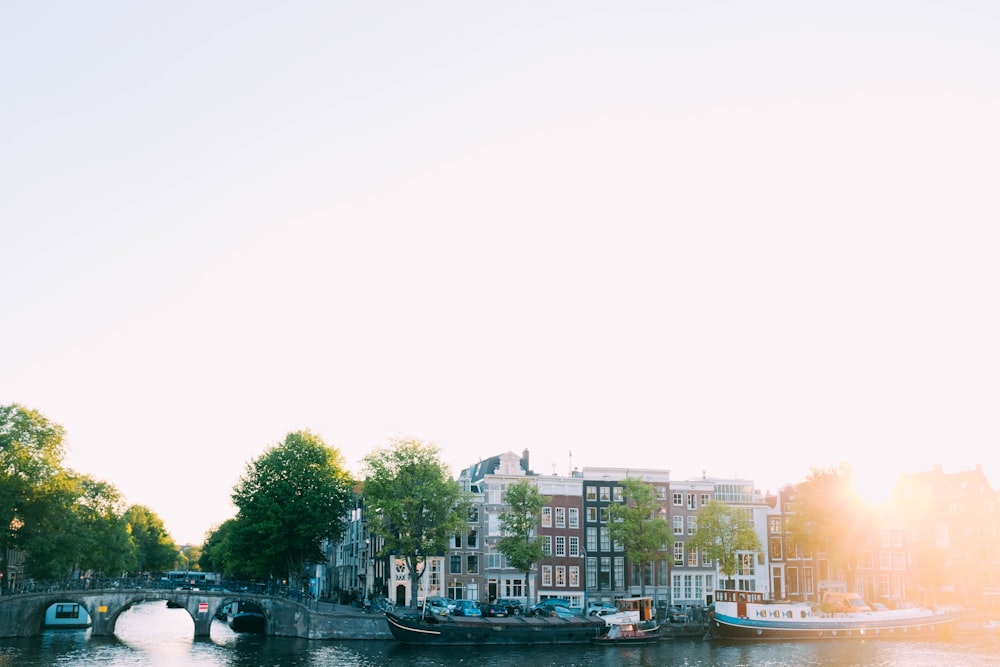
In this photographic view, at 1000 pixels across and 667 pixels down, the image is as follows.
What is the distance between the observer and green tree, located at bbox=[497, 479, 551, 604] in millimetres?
94562

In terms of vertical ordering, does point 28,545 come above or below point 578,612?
above

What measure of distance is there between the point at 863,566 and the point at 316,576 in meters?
86.7

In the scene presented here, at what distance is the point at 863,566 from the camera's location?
389ft

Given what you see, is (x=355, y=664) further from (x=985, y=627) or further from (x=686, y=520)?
(x=985, y=627)

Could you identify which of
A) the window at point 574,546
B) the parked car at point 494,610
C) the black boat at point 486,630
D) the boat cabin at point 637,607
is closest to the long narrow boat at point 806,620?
the boat cabin at point 637,607

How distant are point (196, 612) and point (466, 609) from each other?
27.1m

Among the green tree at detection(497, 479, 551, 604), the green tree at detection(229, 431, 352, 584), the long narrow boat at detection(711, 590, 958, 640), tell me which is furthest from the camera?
the green tree at detection(229, 431, 352, 584)

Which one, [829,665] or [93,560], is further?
[93,560]

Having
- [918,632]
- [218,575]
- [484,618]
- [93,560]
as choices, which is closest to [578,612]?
[484,618]

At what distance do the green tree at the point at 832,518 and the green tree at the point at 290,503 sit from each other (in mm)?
53048

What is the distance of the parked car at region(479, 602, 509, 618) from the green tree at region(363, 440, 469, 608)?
6897 mm

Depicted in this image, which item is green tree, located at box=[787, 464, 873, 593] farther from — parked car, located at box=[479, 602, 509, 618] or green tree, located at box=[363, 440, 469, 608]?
green tree, located at box=[363, 440, 469, 608]

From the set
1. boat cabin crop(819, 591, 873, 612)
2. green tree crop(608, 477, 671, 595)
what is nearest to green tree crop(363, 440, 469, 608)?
green tree crop(608, 477, 671, 595)

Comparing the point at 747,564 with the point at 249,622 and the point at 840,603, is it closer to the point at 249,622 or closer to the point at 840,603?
the point at 840,603
